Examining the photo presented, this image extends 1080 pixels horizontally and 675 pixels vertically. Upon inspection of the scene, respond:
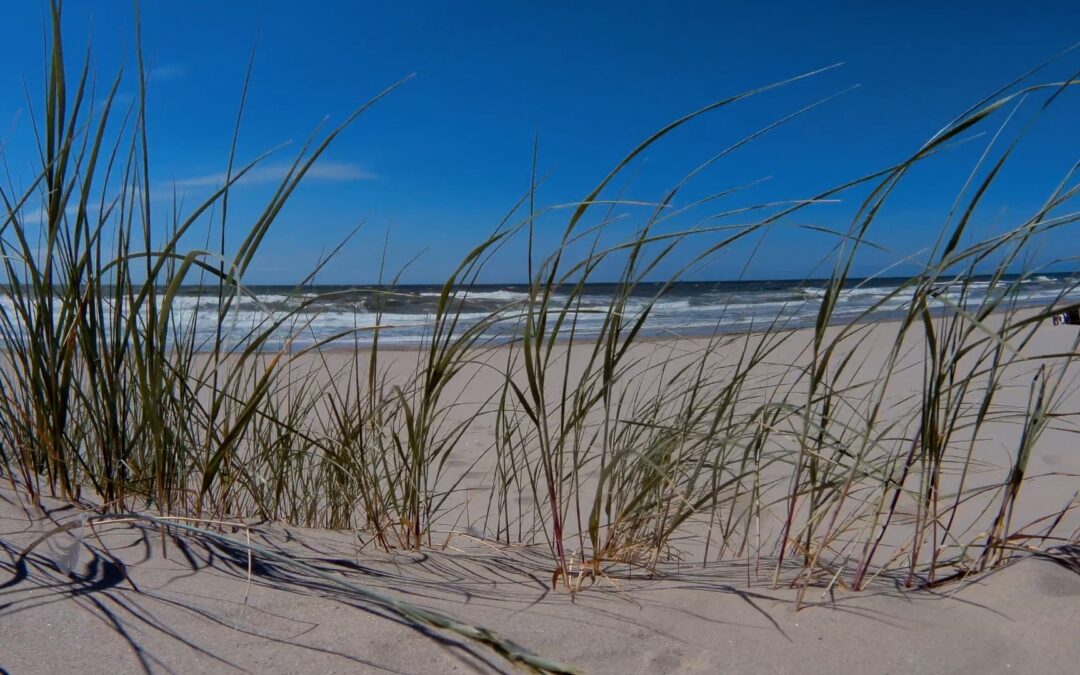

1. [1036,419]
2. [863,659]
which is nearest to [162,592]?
[863,659]

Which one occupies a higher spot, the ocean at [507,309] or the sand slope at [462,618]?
the ocean at [507,309]

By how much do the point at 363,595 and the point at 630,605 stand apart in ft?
1.24

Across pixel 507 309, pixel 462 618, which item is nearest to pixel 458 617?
pixel 462 618

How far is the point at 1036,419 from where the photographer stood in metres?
1.23

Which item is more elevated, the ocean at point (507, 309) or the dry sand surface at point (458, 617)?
the ocean at point (507, 309)

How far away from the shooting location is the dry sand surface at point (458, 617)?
939 millimetres

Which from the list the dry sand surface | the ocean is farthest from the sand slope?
the ocean

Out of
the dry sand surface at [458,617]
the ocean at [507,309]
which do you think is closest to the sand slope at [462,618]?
the dry sand surface at [458,617]

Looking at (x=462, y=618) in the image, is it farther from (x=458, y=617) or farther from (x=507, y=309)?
(x=507, y=309)

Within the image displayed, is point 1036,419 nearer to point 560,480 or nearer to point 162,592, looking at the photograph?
point 560,480

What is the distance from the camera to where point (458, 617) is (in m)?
1.08

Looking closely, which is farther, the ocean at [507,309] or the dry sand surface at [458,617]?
the ocean at [507,309]

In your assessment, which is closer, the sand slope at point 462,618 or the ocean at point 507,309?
the sand slope at point 462,618

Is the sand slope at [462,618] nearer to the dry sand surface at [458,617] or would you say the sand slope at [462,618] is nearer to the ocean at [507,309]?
the dry sand surface at [458,617]
